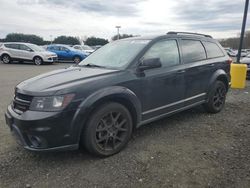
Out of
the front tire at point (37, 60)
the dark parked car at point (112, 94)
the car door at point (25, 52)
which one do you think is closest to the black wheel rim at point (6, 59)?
the car door at point (25, 52)

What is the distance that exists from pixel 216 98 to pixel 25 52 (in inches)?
677

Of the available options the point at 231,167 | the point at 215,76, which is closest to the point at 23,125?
the point at 231,167

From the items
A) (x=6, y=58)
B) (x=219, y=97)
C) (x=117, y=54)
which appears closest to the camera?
(x=117, y=54)

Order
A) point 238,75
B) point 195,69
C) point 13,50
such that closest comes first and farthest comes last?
1. point 195,69
2. point 238,75
3. point 13,50

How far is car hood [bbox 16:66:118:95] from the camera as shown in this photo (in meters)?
3.33

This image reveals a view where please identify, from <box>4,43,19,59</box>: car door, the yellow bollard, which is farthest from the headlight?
<box>4,43,19,59</box>: car door

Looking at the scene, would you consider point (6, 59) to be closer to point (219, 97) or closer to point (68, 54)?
→ point (68, 54)

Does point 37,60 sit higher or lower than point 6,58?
lower

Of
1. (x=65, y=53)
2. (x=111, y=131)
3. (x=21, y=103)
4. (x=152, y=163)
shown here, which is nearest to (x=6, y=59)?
(x=65, y=53)

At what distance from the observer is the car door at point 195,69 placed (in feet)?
16.1

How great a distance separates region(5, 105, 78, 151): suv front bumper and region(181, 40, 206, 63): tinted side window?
104 inches

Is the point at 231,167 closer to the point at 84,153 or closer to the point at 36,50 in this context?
the point at 84,153

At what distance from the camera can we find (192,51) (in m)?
5.15

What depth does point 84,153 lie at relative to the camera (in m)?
3.82
